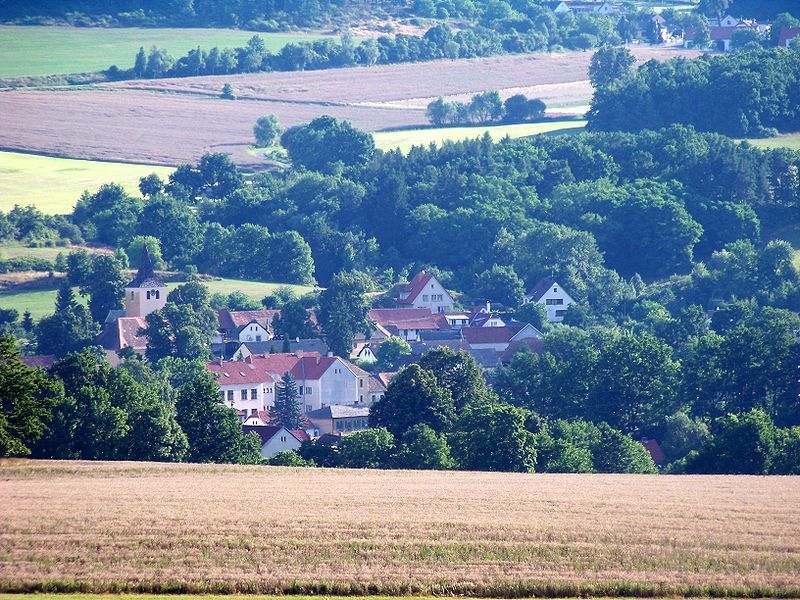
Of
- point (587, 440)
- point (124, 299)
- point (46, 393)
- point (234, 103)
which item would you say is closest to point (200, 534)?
point (46, 393)

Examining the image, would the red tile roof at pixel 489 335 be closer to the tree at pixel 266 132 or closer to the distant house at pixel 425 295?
the distant house at pixel 425 295

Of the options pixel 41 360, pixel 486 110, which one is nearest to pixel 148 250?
pixel 41 360

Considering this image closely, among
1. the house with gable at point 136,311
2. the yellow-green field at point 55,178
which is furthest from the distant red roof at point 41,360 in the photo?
the yellow-green field at point 55,178

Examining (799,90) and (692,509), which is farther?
(799,90)

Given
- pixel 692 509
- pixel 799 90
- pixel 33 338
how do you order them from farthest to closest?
pixel 799 90
pixel 33 338
pixel 692 509

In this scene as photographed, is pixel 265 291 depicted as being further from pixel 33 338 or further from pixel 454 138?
pixel 454 138

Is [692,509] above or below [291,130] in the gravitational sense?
below
